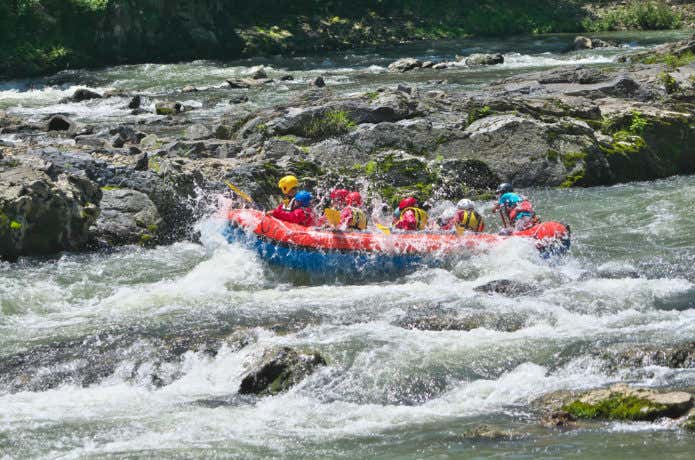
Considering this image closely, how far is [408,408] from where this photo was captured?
7.73m

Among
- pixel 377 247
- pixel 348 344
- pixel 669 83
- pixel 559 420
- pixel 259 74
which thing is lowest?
pixel 348 344

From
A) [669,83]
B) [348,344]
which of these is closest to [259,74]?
[669,83]

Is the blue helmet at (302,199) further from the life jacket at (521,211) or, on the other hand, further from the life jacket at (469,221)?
the life jacket at (521,211)

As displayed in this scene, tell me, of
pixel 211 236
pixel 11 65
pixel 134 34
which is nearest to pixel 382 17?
pixel 134 34

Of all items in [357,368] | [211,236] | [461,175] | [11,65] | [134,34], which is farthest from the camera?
[134,34]

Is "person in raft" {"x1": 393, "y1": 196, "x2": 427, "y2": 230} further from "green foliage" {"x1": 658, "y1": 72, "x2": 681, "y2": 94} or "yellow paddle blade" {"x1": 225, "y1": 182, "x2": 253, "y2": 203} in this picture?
"green foliage" {"x1": 658, "y1": 72, "x2": 681, "y2": 94}

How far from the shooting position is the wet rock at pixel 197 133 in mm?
17859

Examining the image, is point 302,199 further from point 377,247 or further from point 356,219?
point 377,247

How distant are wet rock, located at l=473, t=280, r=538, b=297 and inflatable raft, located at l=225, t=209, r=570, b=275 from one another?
107 centimetres

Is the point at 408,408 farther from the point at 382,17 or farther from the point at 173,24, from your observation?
the point at 382,17

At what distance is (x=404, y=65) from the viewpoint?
3091 centimetres

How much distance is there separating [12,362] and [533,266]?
19.5 ft

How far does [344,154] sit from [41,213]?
17.5ft

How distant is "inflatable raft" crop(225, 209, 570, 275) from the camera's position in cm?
1184
